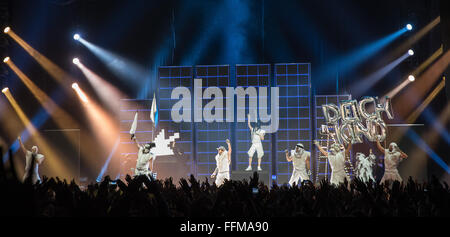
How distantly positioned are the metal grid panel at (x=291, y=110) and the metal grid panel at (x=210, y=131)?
153 centimetres

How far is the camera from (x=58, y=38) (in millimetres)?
13719

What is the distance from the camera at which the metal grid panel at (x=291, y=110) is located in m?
12.8

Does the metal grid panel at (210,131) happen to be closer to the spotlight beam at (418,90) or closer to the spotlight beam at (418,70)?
the spotlight beam at (418,70)

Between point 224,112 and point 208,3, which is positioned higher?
point 208,3

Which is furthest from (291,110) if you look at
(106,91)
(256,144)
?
(106,91)

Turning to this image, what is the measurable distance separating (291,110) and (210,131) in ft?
7.90

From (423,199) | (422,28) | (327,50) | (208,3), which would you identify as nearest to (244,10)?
(208,3)

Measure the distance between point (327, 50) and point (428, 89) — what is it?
9.96 feet

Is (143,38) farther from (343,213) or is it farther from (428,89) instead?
(343,213)

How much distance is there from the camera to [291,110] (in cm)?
1298

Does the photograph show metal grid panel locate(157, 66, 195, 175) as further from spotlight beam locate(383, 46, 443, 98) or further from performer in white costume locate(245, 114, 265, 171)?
spotlight beam locate(383, 46, 443, 98)

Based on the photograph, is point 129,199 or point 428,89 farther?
point 428,89

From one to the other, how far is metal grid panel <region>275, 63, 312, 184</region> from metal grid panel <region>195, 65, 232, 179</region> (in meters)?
1.53
